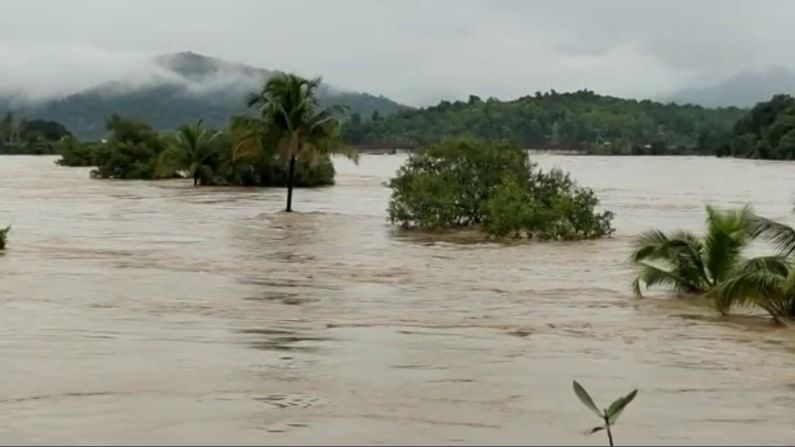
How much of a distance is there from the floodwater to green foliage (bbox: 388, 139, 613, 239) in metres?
1.80

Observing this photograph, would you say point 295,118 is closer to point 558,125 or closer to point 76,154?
point 76,154

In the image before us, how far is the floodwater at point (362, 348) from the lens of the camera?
384 inches

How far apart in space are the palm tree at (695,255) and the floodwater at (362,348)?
1.48ft

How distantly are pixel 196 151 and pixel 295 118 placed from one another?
95.0 ft

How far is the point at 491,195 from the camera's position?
37000mm

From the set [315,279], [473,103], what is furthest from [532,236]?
[473,103]

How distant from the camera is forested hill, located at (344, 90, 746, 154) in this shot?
135375 millimetres

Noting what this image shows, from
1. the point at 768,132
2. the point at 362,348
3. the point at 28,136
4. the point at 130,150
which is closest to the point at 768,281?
the point at 362,348

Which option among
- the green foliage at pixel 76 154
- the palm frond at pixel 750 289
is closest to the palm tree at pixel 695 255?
the palm frond at pixel 750 289

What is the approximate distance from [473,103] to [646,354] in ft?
427

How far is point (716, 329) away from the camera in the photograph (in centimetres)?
1653

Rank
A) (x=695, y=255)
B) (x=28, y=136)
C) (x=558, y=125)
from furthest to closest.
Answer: (x=28, y=136) → (x=558, y=125) → (x=695, y=255)

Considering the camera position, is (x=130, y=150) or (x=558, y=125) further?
(x=558, y=125)

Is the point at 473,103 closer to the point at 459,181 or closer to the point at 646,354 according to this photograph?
the point at 459,181
